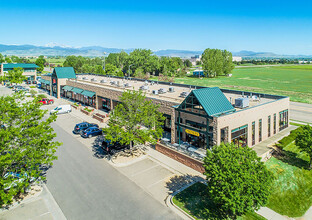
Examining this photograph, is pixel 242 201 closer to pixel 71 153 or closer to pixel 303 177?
pixel 303 177


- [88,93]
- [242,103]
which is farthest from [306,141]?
[88,93]

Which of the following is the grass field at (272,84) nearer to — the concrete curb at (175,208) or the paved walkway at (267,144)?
the paved walkway at (267,144)

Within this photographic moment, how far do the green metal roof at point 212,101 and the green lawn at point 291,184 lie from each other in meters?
7.27

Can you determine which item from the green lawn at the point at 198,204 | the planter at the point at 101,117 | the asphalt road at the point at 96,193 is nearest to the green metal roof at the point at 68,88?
the planter at the point at 101,117

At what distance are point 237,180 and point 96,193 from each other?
36.7 ft

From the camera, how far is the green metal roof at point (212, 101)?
2336cm

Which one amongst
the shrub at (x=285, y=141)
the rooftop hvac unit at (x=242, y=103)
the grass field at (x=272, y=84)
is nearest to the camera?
the shrub at (x=285, y=141)

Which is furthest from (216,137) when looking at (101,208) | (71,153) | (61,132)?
(61,132)

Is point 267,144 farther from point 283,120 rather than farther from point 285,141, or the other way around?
point 283,120

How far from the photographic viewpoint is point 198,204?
57.2 feet

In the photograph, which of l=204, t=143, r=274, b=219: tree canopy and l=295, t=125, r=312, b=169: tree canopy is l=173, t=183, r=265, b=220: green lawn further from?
l=295, t=125, r=312, b=169: tree canopy

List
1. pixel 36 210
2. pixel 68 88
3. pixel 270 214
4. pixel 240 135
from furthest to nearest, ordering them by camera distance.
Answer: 1. pixel 68 88
2. pixel 240 135
3. pixel 36 210
4. pixel 270 214

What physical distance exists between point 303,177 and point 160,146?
565 inches

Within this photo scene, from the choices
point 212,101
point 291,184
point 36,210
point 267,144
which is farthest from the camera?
point 267,144
